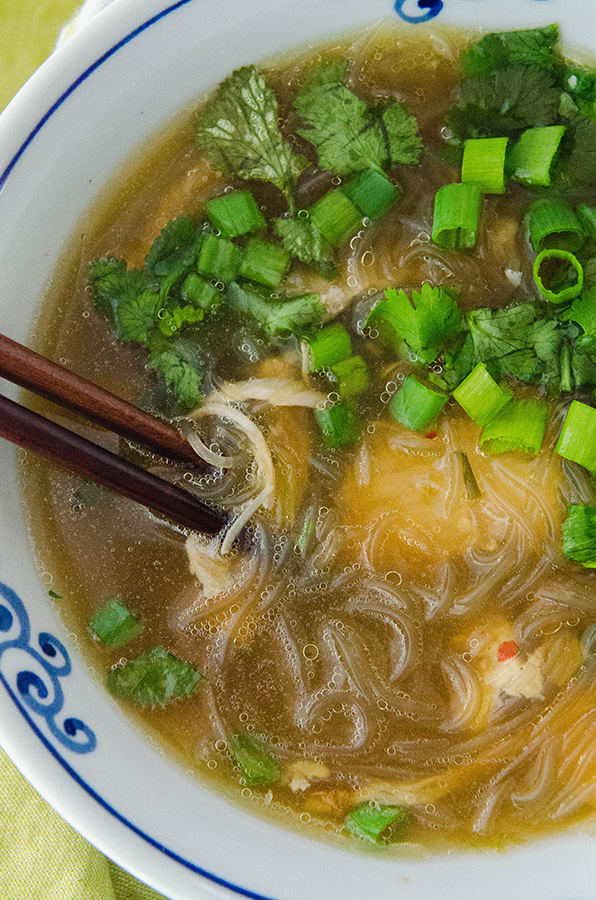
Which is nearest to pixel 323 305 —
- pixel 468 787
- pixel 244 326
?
pixel 244 326

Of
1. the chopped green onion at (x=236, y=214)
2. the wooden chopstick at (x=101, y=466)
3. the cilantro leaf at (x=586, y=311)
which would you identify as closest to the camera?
the wooden chopstick at (x=101, y=466)

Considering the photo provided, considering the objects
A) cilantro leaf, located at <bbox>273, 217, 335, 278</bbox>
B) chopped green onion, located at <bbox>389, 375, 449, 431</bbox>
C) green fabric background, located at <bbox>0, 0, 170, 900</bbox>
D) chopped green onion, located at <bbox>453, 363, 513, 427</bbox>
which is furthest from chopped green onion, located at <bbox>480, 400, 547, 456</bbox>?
green fabric background, located at <bbox>0, 0, 170, 900</bbox>

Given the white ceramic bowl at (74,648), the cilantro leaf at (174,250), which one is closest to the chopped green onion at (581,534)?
the white ceramic bowl at (74,648)

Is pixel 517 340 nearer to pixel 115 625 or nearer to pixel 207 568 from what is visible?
pixel 207 568

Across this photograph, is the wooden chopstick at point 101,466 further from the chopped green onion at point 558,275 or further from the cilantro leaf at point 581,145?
the cilantro leaf at point 581,145

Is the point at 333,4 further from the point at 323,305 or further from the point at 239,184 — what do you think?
the point at 323,305

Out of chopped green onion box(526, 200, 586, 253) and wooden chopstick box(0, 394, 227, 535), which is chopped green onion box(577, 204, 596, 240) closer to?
chopped green onion box(526, 200, 586, 253)

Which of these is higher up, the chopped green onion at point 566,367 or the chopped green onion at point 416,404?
the chopped green onion at point 416,404
